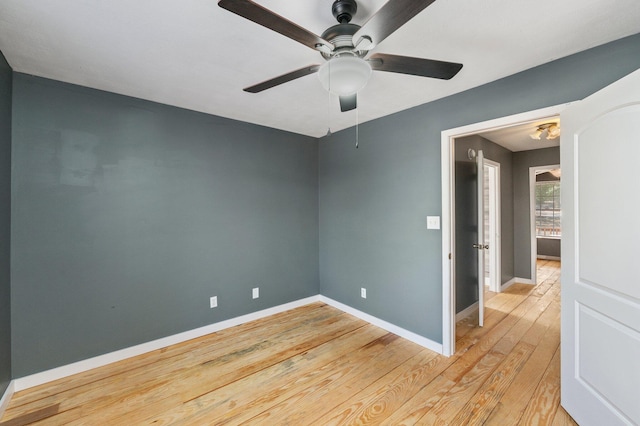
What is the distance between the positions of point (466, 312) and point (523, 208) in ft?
8.51

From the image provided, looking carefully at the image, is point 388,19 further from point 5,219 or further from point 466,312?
point 466,312

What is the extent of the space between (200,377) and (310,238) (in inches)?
82.3

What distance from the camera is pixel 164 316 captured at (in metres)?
2.62

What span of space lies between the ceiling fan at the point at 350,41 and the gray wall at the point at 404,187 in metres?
1.07

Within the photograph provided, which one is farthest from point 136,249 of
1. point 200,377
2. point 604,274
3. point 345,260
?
point 604,274

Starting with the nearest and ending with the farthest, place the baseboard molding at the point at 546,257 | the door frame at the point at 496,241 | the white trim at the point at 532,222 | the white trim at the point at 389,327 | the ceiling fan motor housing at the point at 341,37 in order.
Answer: the ceiling fan motor housing at the point at 341,37
the white trim at the point at 389,327
the door frame at the point at 496,241
the white trim at the point at 532,222
the baseboard molding at the point at 546,257

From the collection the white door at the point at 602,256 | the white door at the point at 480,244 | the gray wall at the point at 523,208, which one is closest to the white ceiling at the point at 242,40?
the white door at the point at 602,256

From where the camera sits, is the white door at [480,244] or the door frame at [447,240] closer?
the door frame at [447,240]

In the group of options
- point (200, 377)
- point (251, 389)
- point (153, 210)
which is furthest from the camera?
point (153, 210)

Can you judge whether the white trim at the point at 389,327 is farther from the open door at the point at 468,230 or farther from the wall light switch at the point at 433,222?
the wall light switch at the point at 433,222

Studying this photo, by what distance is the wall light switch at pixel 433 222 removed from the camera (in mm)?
2537

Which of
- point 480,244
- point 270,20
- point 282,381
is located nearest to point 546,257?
point 480,244

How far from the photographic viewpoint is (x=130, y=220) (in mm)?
2449

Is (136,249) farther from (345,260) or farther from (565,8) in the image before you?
(565,8)
